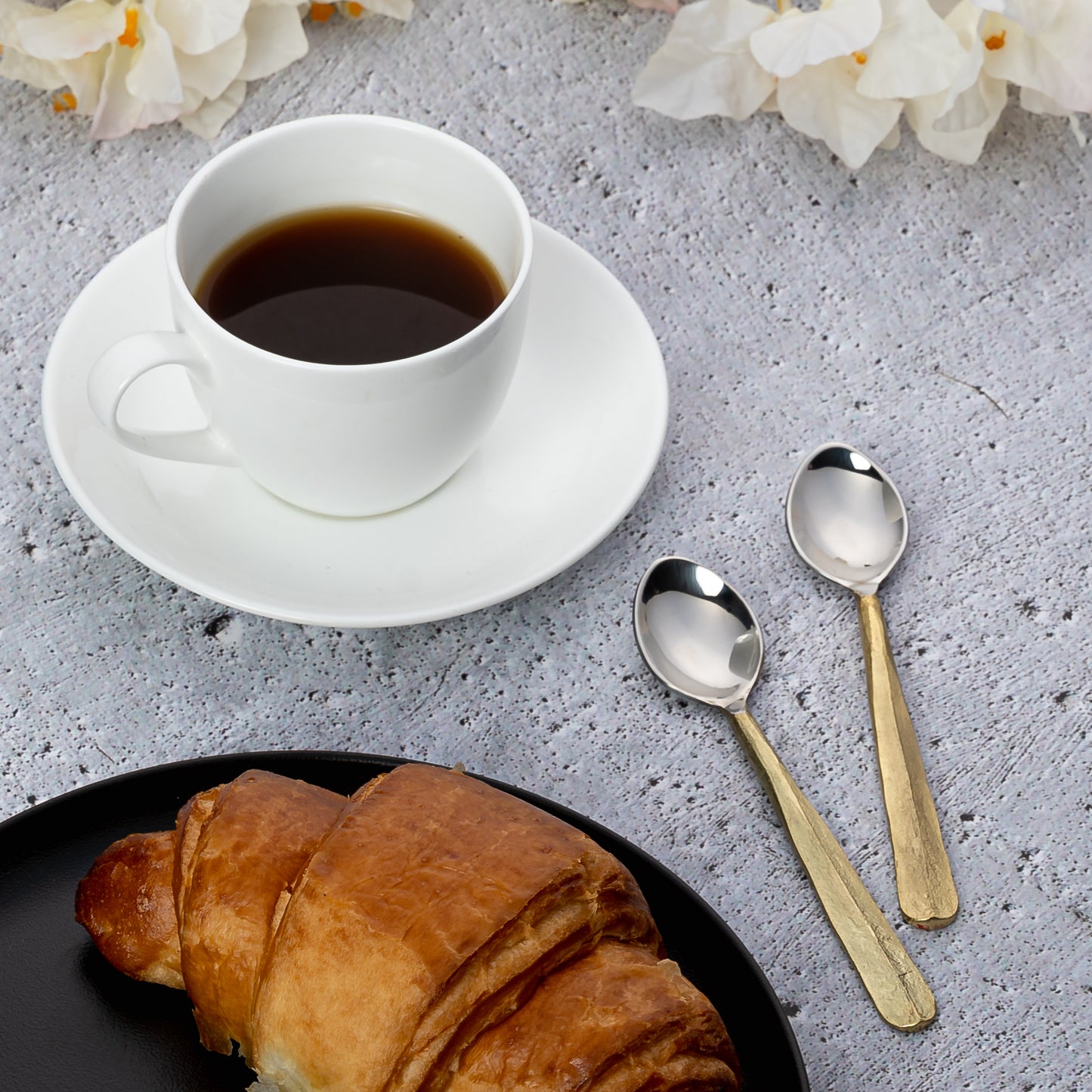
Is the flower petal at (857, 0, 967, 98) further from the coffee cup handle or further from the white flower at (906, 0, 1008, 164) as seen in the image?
the coffee cup handle

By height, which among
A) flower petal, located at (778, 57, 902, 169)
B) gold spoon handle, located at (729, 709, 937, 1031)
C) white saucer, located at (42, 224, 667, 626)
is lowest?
gold spoon handle, located at (729, 709, 937, 1031)

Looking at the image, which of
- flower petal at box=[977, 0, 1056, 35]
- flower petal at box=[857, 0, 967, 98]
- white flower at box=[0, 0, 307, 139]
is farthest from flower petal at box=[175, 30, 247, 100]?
flower petal at box=[977, 0, 1056, 35]

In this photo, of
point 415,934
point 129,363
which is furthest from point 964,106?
point 415,934

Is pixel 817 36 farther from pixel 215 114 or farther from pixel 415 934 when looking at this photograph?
pixel 415 934

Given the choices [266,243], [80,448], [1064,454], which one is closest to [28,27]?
[266,243]

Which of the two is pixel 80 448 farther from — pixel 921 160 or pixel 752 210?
pixel 921 160

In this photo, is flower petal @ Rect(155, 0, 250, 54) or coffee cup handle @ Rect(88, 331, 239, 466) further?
flower petal @ Rect(155, 0, 250, 54)
